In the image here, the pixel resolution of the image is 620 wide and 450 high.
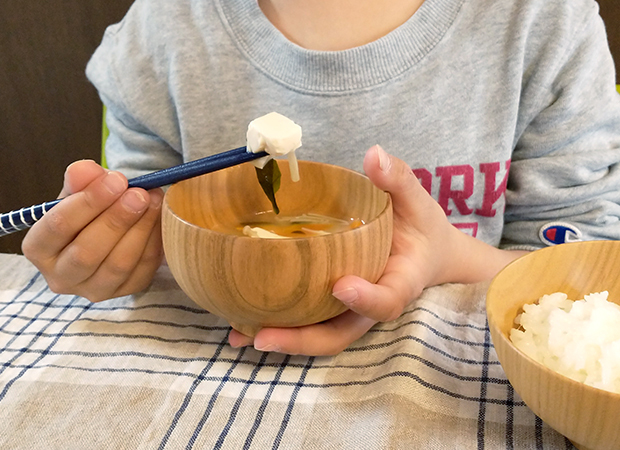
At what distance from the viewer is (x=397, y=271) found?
23.4 inches

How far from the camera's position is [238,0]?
2.88ft

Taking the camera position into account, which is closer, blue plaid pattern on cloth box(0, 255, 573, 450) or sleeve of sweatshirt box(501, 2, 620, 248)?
blue plaid pattern on cloth box(0, 255, 573, 450)

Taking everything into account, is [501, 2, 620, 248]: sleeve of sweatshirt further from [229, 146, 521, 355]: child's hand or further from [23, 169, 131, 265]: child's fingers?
[23, 169, 131, 265]: child's fingers

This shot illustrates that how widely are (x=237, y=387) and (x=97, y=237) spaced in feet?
0.81

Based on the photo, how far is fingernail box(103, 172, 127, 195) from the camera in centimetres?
60

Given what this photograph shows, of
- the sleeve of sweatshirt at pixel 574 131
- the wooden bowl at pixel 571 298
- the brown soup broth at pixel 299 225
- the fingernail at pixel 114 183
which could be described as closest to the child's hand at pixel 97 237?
the fingernail at pixel 114 183

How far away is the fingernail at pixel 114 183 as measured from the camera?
1.95ft

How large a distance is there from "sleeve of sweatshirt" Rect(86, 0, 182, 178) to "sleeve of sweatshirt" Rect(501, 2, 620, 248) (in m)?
0.58

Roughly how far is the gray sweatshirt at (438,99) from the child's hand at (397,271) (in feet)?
0.56

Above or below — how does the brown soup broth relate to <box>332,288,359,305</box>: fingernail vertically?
below

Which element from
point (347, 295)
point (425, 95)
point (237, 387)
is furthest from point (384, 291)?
point (425, 95)

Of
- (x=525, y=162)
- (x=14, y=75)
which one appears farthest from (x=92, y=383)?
(x=14, y=75)

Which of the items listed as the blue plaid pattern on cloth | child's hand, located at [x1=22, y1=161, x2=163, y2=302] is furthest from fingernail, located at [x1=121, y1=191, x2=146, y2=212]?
the blue plaid pattern on cloth

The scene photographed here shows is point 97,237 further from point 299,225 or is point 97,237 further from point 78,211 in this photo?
point 299,225
